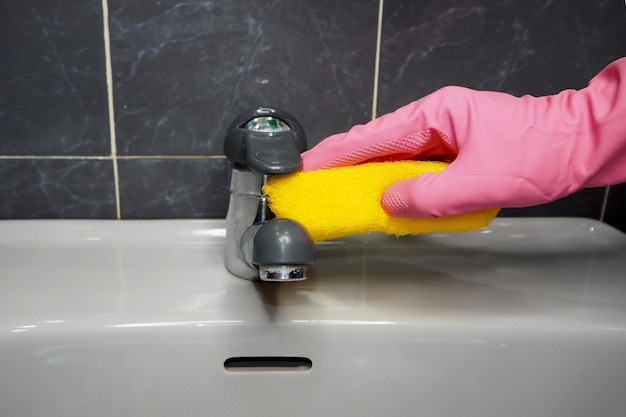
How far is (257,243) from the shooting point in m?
0.35

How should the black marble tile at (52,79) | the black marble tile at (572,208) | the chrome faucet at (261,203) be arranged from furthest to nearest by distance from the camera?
the black marble tile at (572,208) → the black marble tile at (52,79) → the chrome faucet at (261,203)

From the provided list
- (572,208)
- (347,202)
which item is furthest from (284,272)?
(572,208)

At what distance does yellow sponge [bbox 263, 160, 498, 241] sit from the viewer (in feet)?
1.27

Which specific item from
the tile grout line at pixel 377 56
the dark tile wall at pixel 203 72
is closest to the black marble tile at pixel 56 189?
the dark tile wall at pixel 203 72

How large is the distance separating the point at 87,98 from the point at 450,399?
1.35 ft

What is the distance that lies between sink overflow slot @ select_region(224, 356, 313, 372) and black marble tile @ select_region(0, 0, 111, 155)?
0.81ft

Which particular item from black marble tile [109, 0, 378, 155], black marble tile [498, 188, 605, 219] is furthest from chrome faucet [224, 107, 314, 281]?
black marble tile [498, 188, 605, 219]

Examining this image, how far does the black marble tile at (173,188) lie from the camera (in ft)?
1.74

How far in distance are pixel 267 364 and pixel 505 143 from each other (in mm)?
236

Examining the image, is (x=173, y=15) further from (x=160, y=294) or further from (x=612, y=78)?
(x=612, y=78)

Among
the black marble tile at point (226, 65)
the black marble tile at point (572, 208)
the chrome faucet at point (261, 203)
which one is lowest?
the black marble tile at point (572, 208)

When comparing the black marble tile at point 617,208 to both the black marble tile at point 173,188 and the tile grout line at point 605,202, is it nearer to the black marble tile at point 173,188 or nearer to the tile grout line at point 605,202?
the tile grout line at point 605,202

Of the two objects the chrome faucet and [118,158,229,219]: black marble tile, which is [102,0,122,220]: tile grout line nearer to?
[118,158,229,219]: black marble tile

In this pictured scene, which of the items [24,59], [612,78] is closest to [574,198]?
[612,78]
